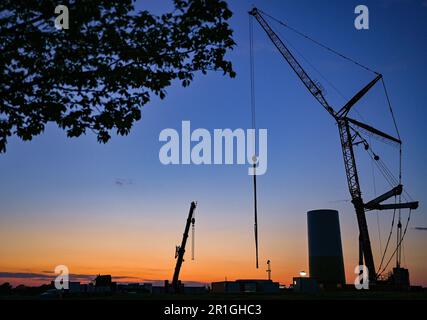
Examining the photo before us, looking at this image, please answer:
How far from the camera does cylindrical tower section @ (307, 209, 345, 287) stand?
110 metres

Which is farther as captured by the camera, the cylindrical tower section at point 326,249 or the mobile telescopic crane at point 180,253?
the cylindrical tower section at point 326,249

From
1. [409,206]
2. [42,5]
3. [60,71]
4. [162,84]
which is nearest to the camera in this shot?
[42,5]

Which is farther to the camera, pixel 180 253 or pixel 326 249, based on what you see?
pixel 326 249

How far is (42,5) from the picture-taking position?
38.5 feet

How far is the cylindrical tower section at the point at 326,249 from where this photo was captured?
110250 mm

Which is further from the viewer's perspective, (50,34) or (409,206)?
(409,206)

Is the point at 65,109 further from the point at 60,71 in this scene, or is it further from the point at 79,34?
the point at 79,34

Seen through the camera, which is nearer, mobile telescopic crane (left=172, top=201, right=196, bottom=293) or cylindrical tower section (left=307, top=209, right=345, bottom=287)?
mobile telescopic crane (left=172, top=201, right=196, bottom=293)

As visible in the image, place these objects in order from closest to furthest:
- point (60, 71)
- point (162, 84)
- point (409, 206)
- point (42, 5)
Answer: point (42, 5), point (60, 71), point (162, 84), point (409, 206)

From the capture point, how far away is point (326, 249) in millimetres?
110062
